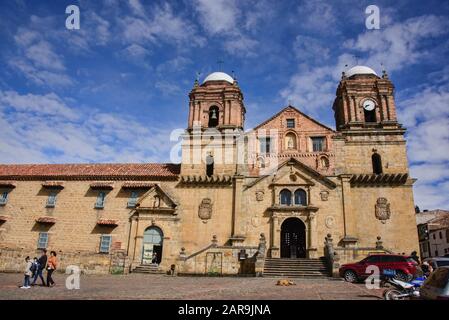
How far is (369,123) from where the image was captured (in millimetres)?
29188

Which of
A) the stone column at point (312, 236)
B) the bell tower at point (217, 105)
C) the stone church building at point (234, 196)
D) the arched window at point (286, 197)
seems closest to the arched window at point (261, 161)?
the stone church building at point (234, 196)

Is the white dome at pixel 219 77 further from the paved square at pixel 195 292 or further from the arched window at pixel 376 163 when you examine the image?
the paved square at pixel 195 292

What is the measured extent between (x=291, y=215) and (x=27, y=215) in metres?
22.7

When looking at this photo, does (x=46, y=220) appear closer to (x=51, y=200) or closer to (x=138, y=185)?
(x=51, y=200)

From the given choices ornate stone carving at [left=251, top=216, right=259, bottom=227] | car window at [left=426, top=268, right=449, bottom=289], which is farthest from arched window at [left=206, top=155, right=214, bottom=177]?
car window at [left=426, top=268, right=449, bottom=289]

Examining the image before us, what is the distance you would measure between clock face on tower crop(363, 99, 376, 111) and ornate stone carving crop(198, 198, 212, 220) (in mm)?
15733

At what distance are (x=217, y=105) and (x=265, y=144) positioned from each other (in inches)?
239

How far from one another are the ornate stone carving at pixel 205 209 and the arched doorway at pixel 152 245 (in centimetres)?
359

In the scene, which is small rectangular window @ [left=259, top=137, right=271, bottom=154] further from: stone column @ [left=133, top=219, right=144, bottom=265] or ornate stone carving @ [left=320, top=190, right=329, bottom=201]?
stone column @ [left=133, top=219, right=144, bottom=265]

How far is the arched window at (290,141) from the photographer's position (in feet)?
96.8

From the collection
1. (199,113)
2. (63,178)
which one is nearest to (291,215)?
(199,113)

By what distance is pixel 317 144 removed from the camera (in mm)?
29266

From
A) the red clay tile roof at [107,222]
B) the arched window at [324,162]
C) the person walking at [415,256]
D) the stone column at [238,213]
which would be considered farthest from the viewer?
the arched window at [324,162]

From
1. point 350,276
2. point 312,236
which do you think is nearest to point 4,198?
point 312,236
